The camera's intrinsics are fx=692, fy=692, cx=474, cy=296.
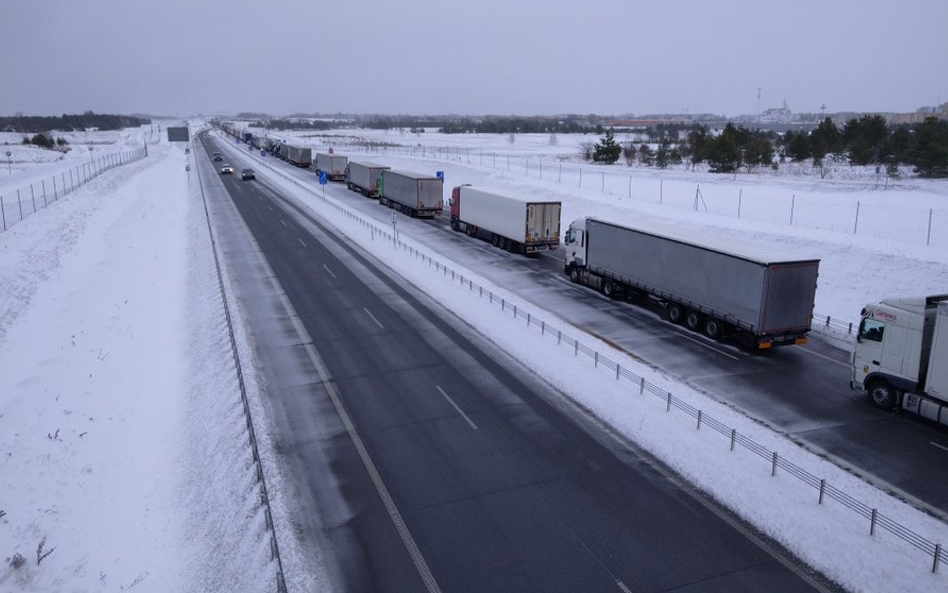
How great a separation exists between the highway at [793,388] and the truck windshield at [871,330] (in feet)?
6.28

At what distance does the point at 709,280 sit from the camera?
80.2 feet

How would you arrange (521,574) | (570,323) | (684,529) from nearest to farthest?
1. (521,574)
2. (684,529)
3. (570,323)

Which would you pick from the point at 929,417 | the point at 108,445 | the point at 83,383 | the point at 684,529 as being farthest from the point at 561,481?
the point at 83,383

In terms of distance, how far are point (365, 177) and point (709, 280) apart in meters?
48.9

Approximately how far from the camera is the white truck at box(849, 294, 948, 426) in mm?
16688

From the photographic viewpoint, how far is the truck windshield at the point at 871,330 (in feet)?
60.3

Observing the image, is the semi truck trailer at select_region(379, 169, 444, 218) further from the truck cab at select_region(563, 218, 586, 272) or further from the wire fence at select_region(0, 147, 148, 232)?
the wire fence at select_region(0, 147, 148, 232)

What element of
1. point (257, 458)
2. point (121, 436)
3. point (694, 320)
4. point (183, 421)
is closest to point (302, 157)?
point (694, 320)

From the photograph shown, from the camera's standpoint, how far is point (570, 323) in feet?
87.2

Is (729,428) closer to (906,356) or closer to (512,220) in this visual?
(906,356)

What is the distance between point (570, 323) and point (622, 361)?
4829mm

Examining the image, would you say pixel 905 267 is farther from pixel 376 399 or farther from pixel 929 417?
pixel 376 399

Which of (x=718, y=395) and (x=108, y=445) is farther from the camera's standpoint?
(x=718, y=395)

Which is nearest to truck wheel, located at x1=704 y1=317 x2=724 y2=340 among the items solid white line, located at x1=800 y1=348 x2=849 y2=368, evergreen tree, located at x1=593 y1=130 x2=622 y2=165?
solid white line, located at x1=800 y1=348 x2=849 y2=368
